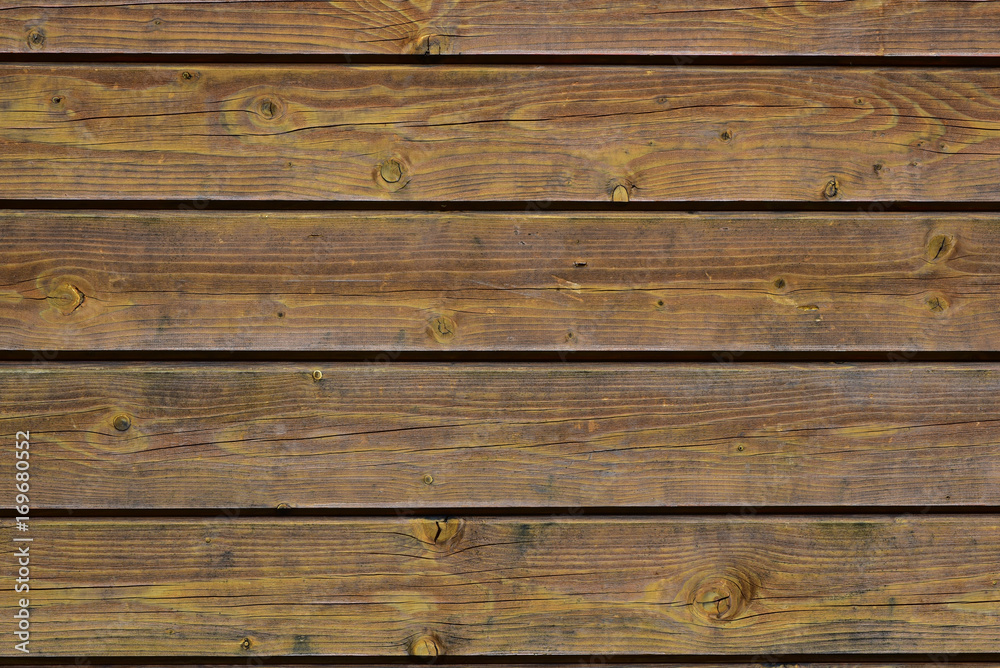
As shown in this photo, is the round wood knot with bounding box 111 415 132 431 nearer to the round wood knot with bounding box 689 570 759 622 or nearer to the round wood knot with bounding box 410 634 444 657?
the round wood knot with bounding box 410 634 444 657

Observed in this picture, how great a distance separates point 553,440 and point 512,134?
1.81 ft

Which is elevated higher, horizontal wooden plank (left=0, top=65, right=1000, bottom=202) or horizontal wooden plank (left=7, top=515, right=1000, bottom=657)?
horizontal wooden plank (left=0, top=65, right=1000, bottom=202)

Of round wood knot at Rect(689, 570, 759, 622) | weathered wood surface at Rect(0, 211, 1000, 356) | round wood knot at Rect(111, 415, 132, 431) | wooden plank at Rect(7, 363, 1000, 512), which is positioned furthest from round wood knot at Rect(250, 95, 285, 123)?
round wood knot at Rect(689, 570, 759, 622)

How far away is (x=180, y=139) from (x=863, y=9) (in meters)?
1.25

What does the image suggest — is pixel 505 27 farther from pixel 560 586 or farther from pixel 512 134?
pixel 560 586

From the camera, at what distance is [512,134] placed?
1164 millimetres

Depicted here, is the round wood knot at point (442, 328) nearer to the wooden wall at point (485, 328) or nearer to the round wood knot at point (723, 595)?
the wooden wall at point (485, 328)

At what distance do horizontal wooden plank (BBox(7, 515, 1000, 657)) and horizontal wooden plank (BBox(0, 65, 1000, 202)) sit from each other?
0.60 meters

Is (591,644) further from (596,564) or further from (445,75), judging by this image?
(445,75)

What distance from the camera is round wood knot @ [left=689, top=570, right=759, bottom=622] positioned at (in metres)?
1.17

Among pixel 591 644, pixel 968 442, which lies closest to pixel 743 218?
pixel 968 442

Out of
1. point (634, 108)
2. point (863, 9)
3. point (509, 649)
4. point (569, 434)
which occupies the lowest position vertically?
point (509, 649)

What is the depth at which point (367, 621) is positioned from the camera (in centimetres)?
117

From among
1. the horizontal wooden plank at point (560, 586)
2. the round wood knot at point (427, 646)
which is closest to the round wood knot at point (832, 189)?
the horizontal wooden plank at point (560, 586)
